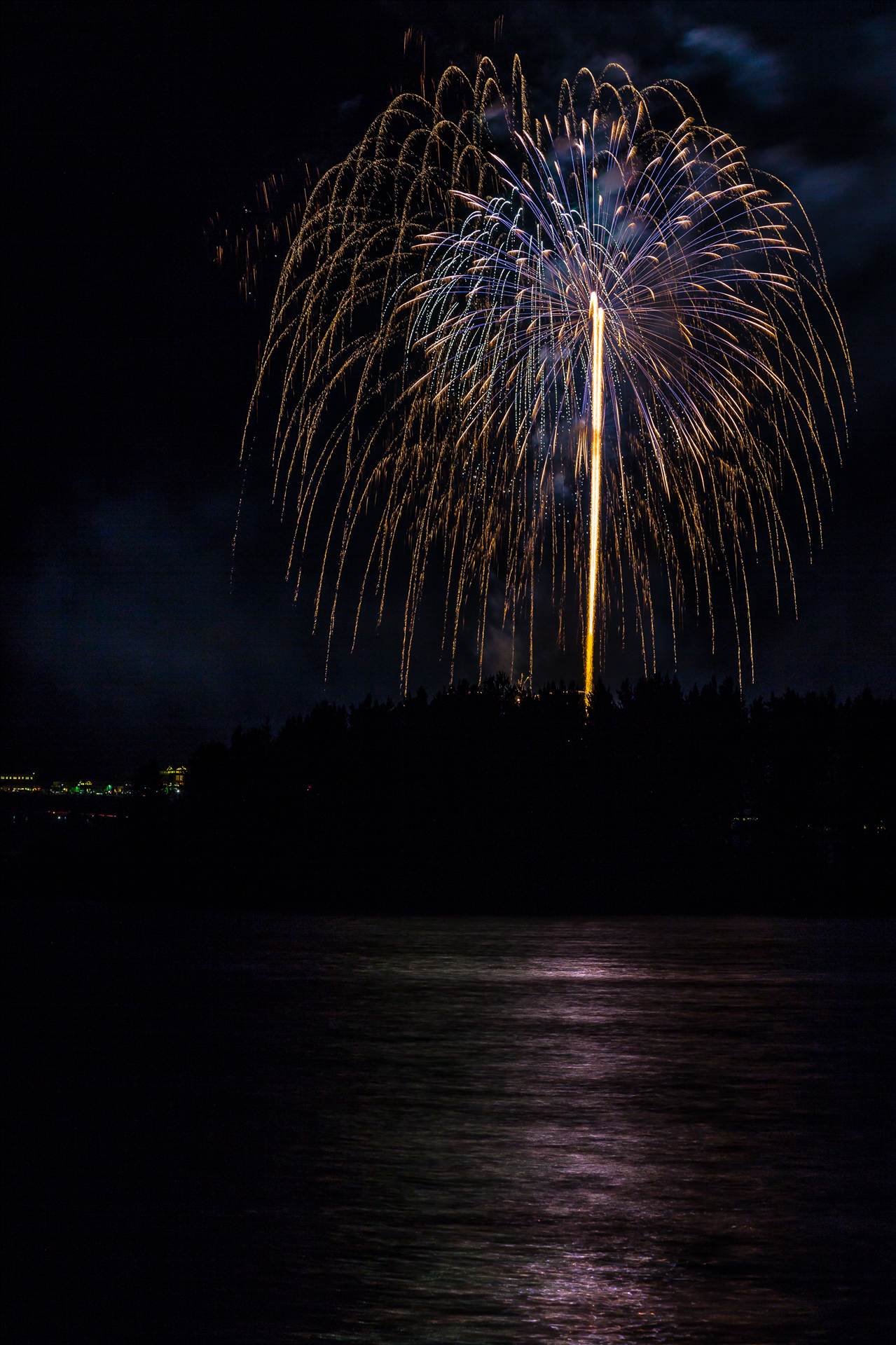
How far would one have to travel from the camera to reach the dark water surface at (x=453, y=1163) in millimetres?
5984

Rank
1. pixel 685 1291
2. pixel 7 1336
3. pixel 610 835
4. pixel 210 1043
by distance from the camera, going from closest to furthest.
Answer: pixel 7 1336 → pixel 685 1291 → pixel 210 1043 → pixel 610 835

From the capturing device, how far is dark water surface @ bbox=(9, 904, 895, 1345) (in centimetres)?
598

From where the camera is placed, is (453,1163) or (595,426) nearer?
(453,1163)

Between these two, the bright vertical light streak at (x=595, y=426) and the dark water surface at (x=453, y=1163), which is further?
the bright vertical light streak at (x=595, y=426)

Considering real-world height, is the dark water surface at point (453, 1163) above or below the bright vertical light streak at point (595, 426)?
below

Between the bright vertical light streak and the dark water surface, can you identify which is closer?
the dark water surface

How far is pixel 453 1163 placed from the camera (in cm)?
870

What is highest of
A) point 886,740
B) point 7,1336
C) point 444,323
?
point 444,323

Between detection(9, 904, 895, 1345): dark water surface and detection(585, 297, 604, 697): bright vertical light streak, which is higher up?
detection(585, 297, 604, 697): bright vertical light streak

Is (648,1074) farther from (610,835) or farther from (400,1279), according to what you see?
(610,835)

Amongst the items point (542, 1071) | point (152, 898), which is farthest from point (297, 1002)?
point (152, 898)

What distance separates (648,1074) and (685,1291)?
587cm

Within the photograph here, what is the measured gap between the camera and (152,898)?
40.3 meters

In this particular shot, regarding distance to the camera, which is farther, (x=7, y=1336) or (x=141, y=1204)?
(x=141, y=1204)
